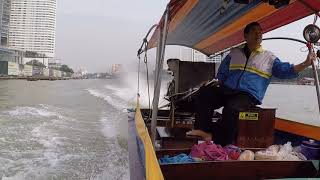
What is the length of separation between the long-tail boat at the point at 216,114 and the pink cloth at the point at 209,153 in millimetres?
205

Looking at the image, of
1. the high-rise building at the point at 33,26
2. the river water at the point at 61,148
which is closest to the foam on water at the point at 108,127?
the river water at the point at 61,148

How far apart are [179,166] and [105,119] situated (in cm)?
1125

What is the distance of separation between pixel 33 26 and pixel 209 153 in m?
127

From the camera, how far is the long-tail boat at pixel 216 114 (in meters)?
2.87

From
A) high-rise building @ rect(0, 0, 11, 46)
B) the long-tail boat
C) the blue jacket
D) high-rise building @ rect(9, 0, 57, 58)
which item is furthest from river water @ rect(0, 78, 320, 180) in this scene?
high-rise building @ rect(9, 0, 57, 58)

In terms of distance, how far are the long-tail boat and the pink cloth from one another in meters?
0.20

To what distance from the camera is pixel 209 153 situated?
124 inches

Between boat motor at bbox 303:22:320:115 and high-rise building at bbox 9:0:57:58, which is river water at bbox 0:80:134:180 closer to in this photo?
boat motor at bbox 303:22:320:115

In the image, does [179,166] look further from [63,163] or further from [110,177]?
[63,163]

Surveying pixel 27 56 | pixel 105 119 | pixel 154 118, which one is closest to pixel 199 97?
pixel 154 118

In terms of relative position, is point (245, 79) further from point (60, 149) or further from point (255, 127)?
point (60, 149)

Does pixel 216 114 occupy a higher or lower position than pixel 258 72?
lower

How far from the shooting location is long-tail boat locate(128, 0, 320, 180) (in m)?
2.87

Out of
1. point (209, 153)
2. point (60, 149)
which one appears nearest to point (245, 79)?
point (209, 153)
